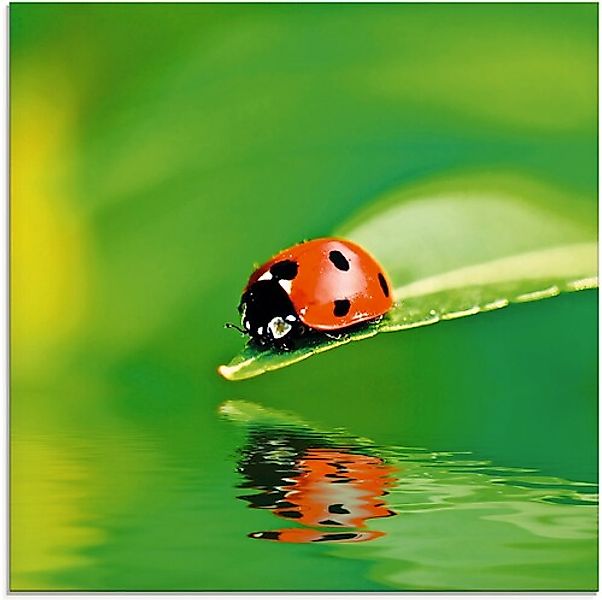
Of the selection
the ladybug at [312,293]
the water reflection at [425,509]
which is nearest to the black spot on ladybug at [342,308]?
the ladybug at [312,293]

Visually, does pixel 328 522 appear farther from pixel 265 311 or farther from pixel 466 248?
pixel 466 248

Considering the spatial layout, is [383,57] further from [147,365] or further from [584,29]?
[147,365]

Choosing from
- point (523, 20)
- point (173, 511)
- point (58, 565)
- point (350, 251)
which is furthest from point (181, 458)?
point (523, 20)

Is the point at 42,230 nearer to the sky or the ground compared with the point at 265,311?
nearer to the sky

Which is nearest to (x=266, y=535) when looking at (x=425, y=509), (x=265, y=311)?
(x=425, y=509)

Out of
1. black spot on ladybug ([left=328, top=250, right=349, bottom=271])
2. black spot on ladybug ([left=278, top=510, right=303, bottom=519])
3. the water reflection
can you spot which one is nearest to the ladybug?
black spot on ladybug ([left=328, top=250, right=349, bottom=271])

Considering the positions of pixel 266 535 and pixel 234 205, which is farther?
pixel 234 205
